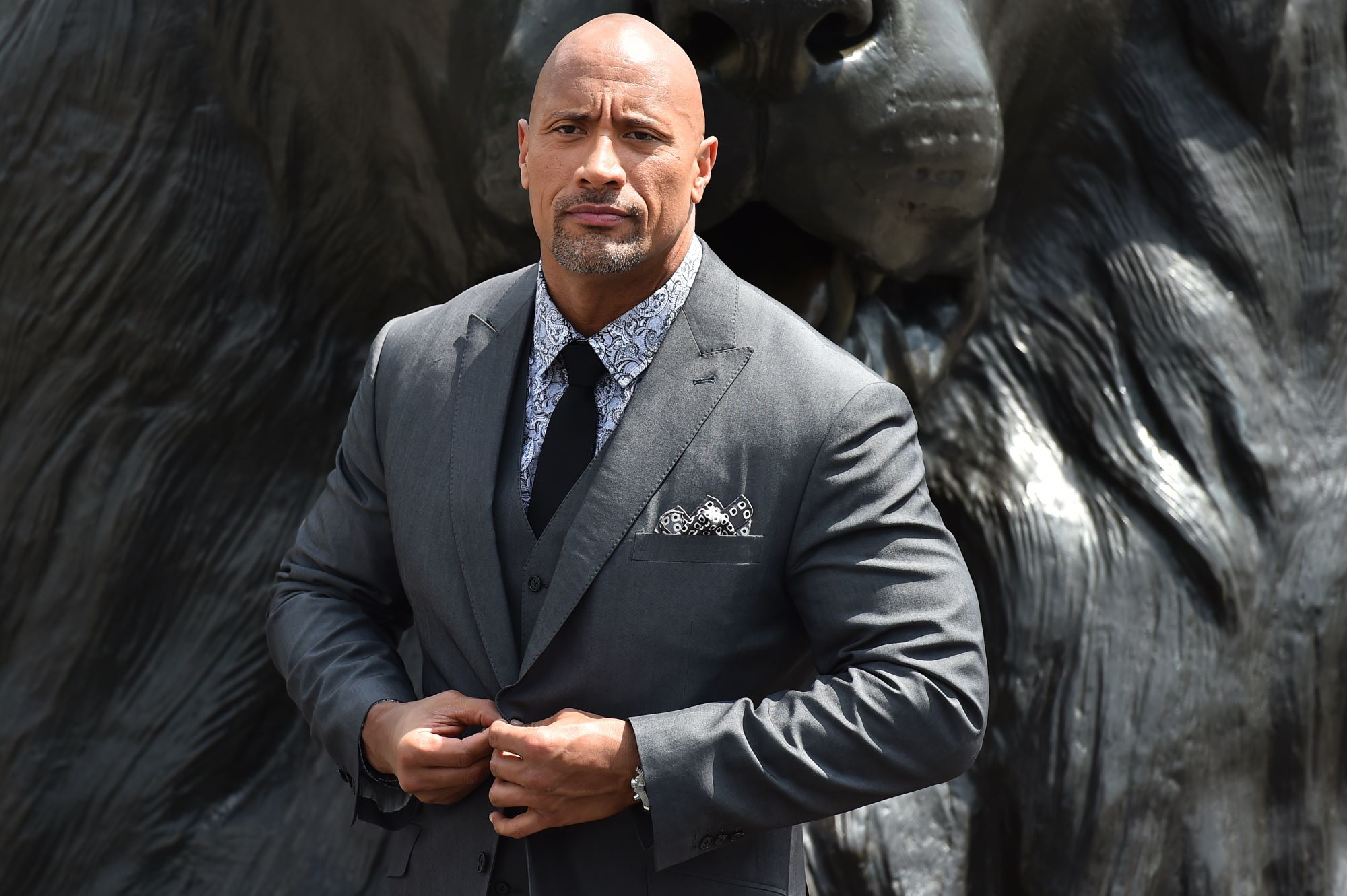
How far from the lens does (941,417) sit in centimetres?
193

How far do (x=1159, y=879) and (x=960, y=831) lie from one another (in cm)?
23


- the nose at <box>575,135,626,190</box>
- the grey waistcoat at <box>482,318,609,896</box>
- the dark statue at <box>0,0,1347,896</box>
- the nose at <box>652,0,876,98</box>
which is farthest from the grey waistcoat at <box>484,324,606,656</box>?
the dark statue at <box>0,0,1347,896</box>

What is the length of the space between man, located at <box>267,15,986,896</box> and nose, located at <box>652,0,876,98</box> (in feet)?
0.81

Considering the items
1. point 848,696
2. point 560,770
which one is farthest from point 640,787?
point 848,696

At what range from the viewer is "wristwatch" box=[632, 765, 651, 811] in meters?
1.17

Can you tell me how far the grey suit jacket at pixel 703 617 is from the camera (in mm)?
1178

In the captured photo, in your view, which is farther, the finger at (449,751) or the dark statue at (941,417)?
the dark statue at (941,417)

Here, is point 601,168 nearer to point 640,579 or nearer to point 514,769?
point 640,579

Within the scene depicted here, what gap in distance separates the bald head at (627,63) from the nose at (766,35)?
0.27 metres

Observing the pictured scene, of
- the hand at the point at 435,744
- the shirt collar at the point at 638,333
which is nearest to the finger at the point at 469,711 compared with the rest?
the hand at the point at 435,744

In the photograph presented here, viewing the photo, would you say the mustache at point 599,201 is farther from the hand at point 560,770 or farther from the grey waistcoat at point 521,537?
the hand at point 560,770

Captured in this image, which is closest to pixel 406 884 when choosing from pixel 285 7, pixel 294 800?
pixel 294 800

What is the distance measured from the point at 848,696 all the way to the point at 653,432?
0.25 meters

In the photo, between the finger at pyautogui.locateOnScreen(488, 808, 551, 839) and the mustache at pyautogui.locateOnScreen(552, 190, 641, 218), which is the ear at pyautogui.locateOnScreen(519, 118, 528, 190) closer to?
the mustache at pyautogui.locateOnScreen(552, 190, 641, 218)
